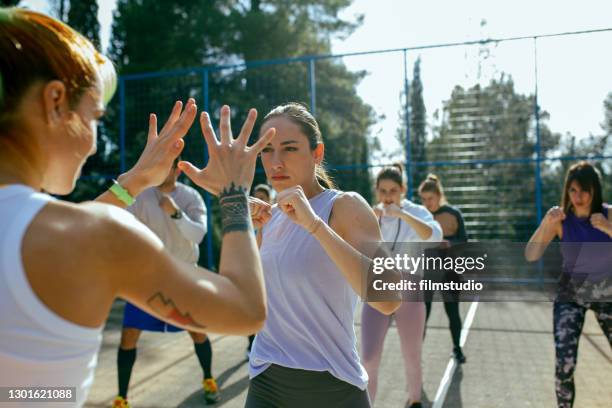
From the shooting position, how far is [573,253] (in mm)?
4113

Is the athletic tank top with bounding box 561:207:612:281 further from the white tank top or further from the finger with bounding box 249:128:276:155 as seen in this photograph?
the white tank top

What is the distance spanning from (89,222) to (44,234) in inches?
2.8

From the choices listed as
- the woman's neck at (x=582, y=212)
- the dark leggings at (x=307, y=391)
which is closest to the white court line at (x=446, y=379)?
the woman's neck at (x=582, y=212)

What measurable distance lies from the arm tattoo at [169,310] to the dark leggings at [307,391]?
1.27 metres

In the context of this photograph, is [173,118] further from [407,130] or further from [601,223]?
[407,130]

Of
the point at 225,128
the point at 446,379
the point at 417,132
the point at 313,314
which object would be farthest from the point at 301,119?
the point at 417,132

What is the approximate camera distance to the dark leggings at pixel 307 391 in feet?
7.27

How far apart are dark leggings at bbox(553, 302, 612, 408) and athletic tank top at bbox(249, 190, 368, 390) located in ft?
6.98

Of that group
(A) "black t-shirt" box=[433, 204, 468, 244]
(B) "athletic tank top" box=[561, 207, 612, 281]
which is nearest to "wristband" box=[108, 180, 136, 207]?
(B) "athletic tank top" box=[561, 207, 612, 281]

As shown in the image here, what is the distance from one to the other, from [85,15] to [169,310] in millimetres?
20430

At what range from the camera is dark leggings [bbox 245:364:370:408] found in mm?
2215

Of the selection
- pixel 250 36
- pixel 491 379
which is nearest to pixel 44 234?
pixel 491 379

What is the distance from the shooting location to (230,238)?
119cm

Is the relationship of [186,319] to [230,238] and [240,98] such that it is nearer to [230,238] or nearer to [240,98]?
[230,238]
